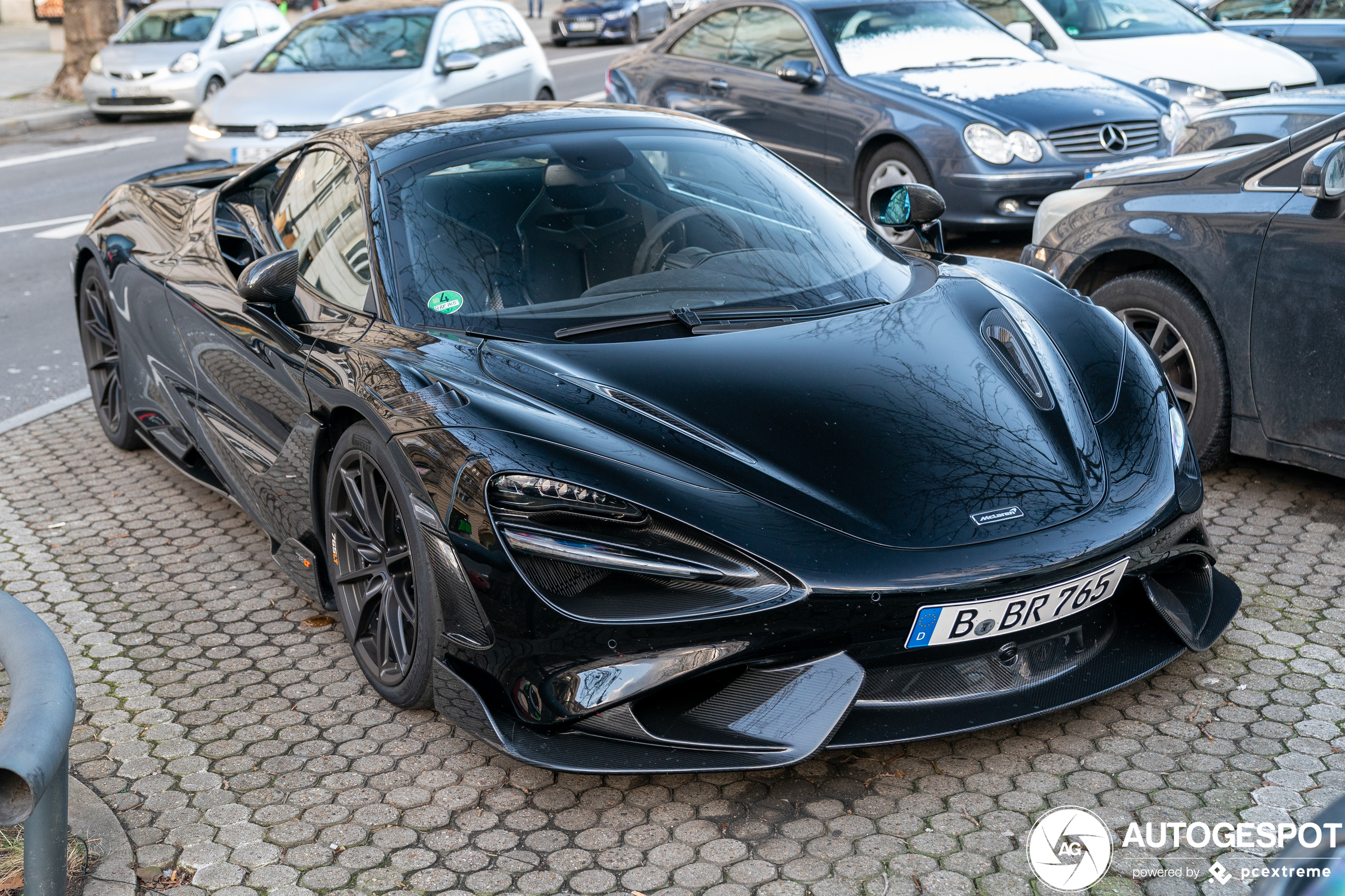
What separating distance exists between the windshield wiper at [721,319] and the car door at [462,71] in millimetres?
7908

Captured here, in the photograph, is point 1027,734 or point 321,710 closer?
point 1027,734

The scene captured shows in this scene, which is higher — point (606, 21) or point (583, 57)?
point (606, 21)

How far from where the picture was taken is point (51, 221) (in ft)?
36.8

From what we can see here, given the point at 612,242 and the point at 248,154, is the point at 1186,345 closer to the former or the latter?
the point at 612,242

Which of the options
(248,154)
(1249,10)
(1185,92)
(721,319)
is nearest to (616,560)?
(721,319)

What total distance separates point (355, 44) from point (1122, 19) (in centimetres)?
635

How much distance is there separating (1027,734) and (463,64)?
937 centimetres

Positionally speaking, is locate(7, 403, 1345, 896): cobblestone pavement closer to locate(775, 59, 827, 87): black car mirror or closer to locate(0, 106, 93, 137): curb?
locate(775, 59, 827, 87): black car mirror

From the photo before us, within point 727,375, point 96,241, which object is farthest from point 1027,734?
point 96,241

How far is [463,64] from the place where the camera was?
448 inches

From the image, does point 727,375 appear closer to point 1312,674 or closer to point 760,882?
point 760,882

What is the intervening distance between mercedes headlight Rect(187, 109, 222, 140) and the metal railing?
9.21 meters

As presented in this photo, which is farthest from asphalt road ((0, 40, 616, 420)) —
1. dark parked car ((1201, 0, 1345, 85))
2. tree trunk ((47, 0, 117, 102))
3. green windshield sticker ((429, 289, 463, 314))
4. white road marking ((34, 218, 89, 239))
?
dark parked car ((1201, 0, 1345, 85))

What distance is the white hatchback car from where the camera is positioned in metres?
9.66
